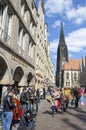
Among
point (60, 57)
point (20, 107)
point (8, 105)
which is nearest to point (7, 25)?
point (20, 107)

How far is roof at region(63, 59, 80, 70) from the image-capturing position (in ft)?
397

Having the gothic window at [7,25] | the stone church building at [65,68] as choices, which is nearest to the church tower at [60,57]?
the stone church building at [65,68]

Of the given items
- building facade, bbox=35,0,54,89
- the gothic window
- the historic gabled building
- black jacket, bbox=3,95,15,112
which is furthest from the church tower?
black jacket, bbox=3,95,15,112

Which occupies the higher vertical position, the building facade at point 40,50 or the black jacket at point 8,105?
the building facade at point 40,50

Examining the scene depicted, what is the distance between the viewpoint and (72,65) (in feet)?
405

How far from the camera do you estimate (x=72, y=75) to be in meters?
116

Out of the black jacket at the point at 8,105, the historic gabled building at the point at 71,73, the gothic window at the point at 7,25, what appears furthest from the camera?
the historic gabled building at the point at 71,73

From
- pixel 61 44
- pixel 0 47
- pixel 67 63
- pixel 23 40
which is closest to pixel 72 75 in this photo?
pixel 67 63

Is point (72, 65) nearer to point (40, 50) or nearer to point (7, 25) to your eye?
point (40, 50)

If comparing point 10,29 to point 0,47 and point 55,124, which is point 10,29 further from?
point 55,124

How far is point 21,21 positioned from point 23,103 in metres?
9.29

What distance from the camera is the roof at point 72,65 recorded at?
121113 mm

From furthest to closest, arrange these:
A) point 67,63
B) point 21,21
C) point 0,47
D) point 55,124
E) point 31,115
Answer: point 67,63
point 21,21
point 0,47
point 55,124
point 31,115

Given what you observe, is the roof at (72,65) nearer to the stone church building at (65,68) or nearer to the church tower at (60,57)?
the stone church building at (65,68)
